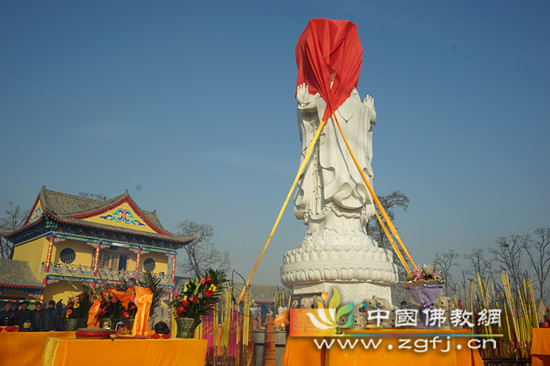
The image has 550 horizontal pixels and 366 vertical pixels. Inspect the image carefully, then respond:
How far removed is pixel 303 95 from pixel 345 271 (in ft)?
11.8

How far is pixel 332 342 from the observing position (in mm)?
3764

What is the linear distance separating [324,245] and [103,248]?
1528cm

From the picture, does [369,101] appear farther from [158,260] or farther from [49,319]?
[158,260]

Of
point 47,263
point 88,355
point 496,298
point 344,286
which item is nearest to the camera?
point 88,355

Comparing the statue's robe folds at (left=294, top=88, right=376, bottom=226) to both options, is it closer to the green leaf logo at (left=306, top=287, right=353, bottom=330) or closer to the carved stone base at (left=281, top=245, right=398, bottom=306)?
the carved stone base at (left=281, top=245, right=398, bottom=306)

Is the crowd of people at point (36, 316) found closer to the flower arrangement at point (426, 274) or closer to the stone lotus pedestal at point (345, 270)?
the stone lotus pedestal at point (345, 270)

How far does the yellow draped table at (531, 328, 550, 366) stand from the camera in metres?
4.83

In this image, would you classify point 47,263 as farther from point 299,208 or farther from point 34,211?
point 299,208

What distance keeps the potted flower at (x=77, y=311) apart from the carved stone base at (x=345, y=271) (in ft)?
11.1

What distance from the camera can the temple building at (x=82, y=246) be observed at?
1756 centimetres

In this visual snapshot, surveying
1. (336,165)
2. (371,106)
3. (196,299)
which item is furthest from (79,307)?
(371,106)

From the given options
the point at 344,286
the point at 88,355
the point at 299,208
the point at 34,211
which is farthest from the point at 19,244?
the point at 88,355

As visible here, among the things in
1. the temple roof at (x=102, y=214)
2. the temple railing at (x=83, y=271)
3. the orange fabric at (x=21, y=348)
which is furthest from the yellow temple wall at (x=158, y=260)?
the orange fabric at (x=21, y=348)

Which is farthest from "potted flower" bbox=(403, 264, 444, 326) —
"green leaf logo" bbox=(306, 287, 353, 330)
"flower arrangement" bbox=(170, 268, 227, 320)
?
"flower arrangement" bbox=(170, 268, 227, 320)
